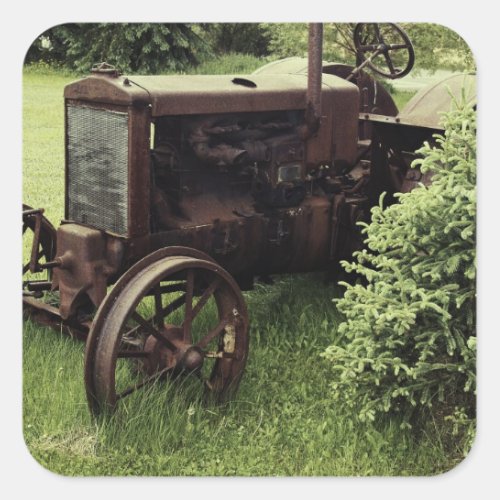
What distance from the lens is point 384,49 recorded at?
4781 millimetres

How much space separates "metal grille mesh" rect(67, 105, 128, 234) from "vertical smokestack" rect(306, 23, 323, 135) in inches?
32.4

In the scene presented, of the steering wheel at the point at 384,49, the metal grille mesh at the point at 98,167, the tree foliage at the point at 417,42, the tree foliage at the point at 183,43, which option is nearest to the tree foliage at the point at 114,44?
the tree foliage at the point at 183,43

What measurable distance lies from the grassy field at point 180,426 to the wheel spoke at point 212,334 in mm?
189

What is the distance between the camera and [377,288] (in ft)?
12.7

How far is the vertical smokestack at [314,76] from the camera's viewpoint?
4.16 m

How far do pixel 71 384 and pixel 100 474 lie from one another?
14.7 inches

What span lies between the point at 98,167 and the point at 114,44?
514mm

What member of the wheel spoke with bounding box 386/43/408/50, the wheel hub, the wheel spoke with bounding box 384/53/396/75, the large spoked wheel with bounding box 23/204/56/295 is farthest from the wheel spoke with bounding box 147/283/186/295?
the wheel spoke with bounding box 384/53/396/75

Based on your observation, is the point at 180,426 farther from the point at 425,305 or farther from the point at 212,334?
the point at 425,305

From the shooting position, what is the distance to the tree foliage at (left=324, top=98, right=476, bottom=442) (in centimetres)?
381

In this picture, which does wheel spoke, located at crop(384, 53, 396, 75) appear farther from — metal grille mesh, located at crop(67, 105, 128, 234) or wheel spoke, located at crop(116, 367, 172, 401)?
wheel spoke, located at crop(116, 367, 172, 401)

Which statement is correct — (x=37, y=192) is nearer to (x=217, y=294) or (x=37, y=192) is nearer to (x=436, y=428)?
(x=217, y=294)

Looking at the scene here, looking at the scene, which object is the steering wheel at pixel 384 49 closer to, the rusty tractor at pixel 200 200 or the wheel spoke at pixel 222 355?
the rusty tractor at pixel 200 200

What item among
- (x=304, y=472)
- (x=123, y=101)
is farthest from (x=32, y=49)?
(x=304, y=472)
